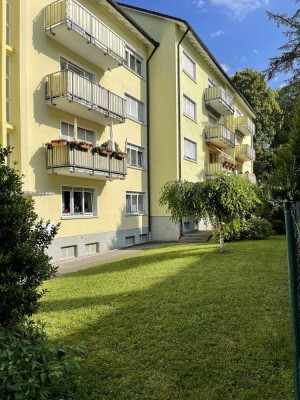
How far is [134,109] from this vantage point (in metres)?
20.4

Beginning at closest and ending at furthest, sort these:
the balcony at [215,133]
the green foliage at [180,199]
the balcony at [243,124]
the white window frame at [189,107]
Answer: the green foliage at [180,199] < the white window frame at [189,107] < the balcony at [215,133] < the balcony at [243,124]

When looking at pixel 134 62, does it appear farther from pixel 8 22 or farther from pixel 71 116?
pixel 8 22

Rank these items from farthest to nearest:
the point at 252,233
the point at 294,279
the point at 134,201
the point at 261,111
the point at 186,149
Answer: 1. the point at 261,111
2. the point at 186,149
3. the point at 134,201
4. the point at 252,233
5. the point at 294,279

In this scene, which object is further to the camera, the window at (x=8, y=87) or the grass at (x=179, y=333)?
the window at (x=8, y=87)

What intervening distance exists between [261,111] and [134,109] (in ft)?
91.2

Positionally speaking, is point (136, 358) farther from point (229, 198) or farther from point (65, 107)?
point (65, 107)

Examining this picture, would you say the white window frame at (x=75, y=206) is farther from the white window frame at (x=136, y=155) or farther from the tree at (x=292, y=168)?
the tree at (x=292, y=168)

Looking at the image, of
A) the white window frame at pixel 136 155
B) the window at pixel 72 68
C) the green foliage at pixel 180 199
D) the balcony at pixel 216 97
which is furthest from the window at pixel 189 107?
the green foliage at pixel 180 199

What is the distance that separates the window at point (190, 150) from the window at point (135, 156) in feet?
10.8

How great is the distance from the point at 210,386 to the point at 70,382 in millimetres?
1420

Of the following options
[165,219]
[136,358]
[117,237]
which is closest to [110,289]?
[136,358]

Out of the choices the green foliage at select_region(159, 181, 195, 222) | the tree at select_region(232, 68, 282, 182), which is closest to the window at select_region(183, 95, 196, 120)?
the green foliage at select_region(159, 181, 195, 222)

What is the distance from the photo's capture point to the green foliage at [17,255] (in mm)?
3453

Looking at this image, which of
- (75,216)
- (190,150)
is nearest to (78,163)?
(75,216)
